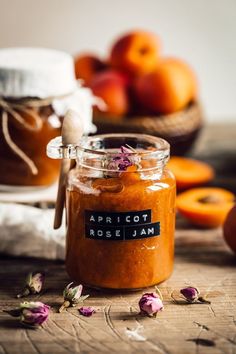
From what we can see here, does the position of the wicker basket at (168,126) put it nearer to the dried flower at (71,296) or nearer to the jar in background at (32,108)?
the jar in background at (32,108)

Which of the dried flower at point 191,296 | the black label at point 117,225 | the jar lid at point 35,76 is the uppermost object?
the jar lid at point 35,76

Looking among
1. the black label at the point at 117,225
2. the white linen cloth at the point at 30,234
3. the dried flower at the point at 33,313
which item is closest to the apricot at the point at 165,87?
the white linen cloth at the point at 30,234

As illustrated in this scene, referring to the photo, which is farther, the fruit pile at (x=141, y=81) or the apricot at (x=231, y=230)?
the fruit pile at (x=141, y=81)

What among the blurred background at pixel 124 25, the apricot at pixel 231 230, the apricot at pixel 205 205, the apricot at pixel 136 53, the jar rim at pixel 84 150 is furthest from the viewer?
the blurred background at pixel 124 25

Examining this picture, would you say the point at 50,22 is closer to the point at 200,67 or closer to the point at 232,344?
the point at 200,67

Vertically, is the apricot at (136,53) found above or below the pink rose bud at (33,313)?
above

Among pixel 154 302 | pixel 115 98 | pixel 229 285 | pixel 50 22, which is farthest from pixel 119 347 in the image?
pixel 50 22
